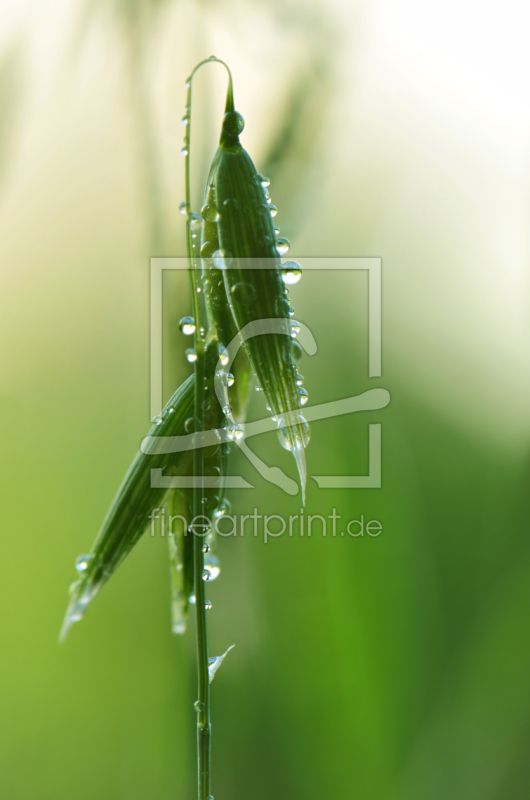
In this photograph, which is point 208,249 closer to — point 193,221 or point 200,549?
point 193,221

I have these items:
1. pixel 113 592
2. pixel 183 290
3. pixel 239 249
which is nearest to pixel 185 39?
pixel 183 290

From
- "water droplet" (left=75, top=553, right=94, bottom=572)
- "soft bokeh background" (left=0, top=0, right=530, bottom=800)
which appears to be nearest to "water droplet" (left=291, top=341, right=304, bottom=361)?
"water droplet" (left=75, top=553, right=94, bottom=572)

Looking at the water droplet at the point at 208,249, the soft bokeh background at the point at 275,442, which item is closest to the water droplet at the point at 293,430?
the water droplet at the point at 208,249

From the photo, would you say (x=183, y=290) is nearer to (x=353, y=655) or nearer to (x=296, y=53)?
(x=296, y=53)

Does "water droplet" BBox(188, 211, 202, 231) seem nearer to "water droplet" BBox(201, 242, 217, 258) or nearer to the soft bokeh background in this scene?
"water droplet" BBox(201, 242, 217, 258)

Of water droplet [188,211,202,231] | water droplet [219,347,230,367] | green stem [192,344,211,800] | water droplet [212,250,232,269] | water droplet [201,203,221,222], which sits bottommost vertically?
green stem [192,344,211,800]

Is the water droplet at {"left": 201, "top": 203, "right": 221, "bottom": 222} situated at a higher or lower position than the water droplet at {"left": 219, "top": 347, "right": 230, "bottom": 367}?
higher

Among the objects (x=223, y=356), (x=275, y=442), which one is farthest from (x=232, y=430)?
(x=275, y=442)
